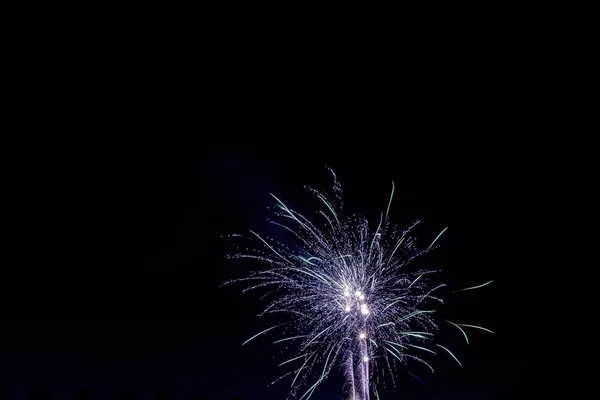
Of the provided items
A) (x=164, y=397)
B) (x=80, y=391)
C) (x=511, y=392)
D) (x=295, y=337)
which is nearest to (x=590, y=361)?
(x=511, y=392)

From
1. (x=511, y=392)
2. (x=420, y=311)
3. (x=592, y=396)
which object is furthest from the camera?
(x=511, y=392)

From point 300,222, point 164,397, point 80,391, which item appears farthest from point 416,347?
point 80,391

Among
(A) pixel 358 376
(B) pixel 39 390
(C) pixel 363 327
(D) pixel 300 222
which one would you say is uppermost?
(D) pixel 300 222

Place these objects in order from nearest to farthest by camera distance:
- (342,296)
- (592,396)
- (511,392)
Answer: (342,296)
(592,396)
(511,392)

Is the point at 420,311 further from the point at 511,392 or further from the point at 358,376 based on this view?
the point at 511,392

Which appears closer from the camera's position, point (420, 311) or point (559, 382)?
point (420, 311)

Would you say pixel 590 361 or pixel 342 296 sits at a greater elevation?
pixel 590 361

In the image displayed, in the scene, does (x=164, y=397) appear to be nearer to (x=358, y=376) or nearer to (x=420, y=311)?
(x=358, y=376)

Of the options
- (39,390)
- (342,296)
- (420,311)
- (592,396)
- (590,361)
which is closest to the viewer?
(39,390)

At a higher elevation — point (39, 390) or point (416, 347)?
point (416, 347)
